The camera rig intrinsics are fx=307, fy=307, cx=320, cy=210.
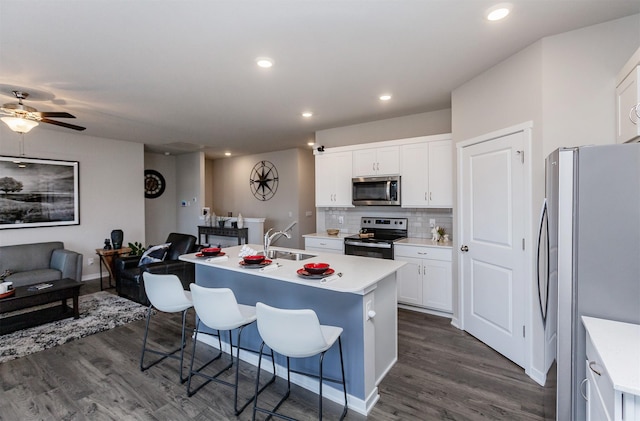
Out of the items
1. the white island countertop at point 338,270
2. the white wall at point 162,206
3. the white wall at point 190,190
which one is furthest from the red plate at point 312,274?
the white wall at point 162,206

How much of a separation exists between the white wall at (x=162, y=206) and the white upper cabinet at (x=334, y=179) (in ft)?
15.3

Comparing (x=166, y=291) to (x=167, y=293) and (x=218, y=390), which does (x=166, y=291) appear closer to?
(x=167, y=293)

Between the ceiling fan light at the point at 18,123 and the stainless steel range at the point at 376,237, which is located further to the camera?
the stainless steel range at the point at 376,237

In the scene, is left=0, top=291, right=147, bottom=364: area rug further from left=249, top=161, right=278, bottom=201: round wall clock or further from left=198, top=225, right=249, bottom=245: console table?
left=249, top=161, right=278, bottom=201: round wall clock

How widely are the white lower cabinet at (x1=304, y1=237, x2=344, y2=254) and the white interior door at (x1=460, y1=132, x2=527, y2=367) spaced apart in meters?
1.74

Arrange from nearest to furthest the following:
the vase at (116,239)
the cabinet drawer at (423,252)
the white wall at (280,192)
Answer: the cabinet drawer at (423,252) < the vase at (116,239) < the white wall at (280,192)

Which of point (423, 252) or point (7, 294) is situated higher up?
point (423, 252)

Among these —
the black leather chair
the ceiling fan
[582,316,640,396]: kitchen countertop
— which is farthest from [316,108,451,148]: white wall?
the ceiling fan

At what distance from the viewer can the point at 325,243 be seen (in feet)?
15.4

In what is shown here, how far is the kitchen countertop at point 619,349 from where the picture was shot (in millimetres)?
990

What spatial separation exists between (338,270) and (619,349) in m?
1.54

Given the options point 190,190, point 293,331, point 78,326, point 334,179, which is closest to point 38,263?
point 78,326

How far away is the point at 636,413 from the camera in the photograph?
996 mm

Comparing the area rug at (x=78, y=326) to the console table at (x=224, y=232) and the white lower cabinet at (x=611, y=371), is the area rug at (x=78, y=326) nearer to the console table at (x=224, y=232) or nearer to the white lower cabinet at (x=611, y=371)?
the console table at (x=224, y=232)
